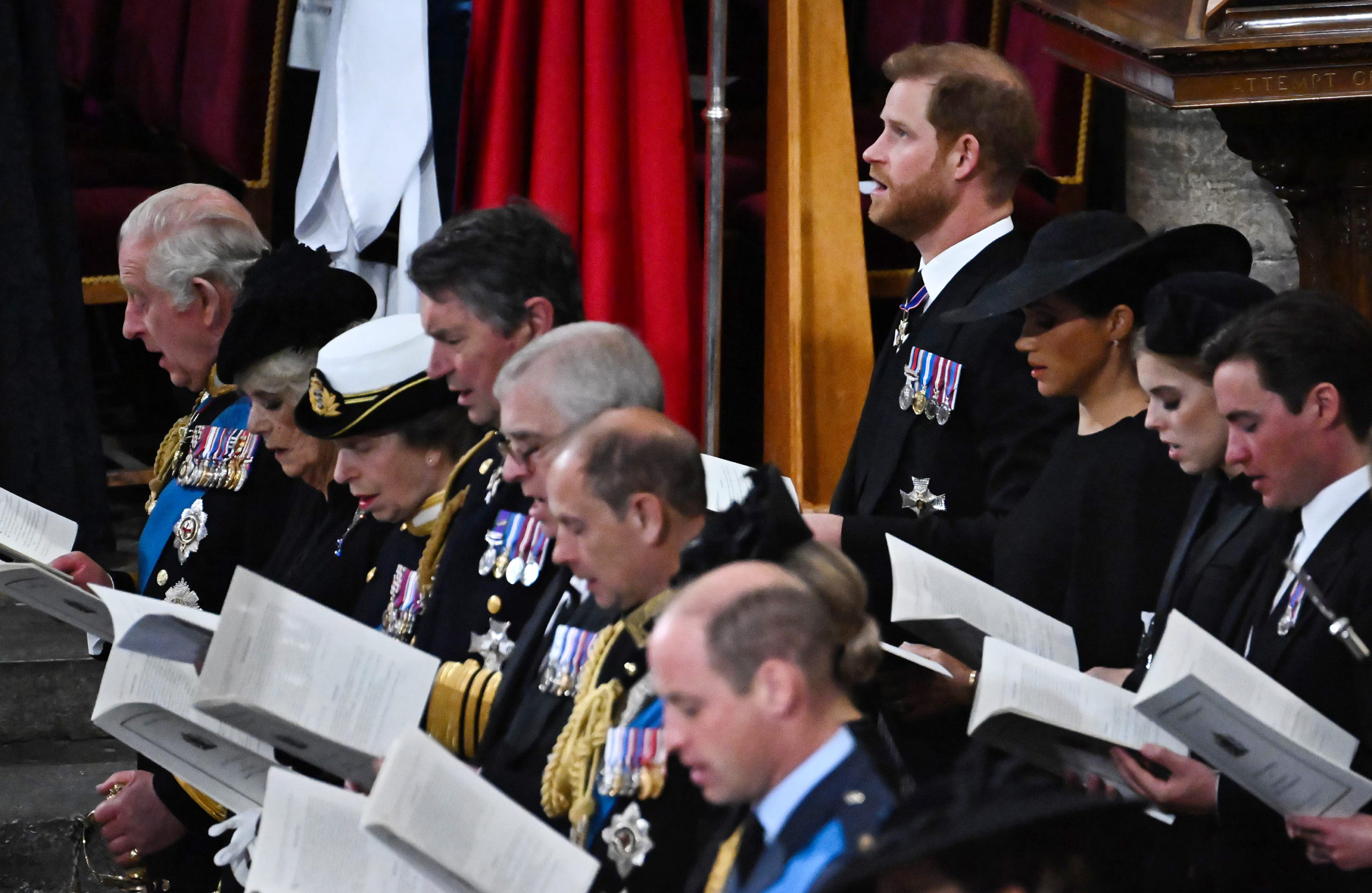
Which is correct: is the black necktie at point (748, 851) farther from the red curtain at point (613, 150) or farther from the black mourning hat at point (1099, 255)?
the red curtain at point (613, 150)

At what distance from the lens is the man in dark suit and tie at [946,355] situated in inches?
117

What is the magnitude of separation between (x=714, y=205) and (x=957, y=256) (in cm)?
106

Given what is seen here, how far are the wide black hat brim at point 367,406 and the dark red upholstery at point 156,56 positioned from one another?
2.46 meters

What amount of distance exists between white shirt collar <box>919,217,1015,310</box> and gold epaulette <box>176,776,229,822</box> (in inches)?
58.5

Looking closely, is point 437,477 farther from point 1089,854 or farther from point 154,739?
point 1089,854

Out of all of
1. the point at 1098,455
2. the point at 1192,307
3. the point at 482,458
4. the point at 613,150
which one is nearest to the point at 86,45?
the point at 613,150

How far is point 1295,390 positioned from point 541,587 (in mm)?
1047

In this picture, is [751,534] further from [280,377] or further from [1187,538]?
[280,377]

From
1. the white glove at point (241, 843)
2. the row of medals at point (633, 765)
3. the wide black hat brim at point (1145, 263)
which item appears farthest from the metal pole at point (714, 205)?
the row of medals at point (633, 765)

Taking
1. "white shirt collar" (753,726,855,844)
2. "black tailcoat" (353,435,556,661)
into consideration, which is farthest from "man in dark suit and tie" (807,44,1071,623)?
"white shirt collar" (753,726,855,844)

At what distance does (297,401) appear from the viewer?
3074 mm

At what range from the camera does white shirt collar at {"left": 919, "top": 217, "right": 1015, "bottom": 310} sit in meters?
3.14

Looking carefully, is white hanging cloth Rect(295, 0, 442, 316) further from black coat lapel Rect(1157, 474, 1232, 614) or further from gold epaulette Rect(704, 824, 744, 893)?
gold epaulette Rect(704, 824, 744, 893)

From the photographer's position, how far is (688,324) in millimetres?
4414
